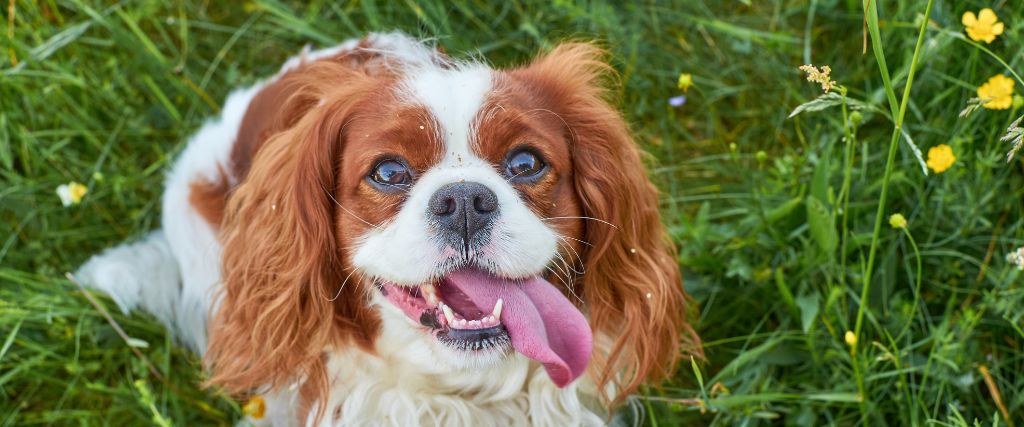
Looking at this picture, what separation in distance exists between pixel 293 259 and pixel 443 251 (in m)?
0.53

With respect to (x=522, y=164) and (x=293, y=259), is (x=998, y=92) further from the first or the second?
(x=293, y=259)

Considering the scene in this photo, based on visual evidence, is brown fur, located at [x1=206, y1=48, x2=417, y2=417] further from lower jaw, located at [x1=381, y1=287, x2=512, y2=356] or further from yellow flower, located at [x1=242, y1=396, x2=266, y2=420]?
lower jaw, located at [x1=381, y1=287, x2=512, y2=356]

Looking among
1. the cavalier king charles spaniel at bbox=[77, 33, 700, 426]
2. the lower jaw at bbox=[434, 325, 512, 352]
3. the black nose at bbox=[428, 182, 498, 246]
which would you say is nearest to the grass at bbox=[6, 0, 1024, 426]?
the cavalier king charles spaniel at bbox=[77, 33, 700, 426]

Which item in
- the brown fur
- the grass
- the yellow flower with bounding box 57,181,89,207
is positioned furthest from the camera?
the yellow flower with bounding box 57,181,89,207

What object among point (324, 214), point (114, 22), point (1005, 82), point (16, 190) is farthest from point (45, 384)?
point (1005, 82)

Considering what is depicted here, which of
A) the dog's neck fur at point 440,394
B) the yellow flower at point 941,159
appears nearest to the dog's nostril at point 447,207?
the dog's neck fur at point 440,394

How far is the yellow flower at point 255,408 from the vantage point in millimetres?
3170

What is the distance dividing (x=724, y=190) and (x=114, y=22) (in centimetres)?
246

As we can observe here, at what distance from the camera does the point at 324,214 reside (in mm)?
2744

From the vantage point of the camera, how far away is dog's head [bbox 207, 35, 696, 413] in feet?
8.36

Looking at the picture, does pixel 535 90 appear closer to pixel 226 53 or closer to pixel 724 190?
pixel 724 190

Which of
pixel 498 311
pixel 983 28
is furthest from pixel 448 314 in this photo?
pixel 983 28

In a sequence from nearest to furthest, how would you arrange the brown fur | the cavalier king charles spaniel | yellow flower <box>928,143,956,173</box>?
the cavalier king charles spaniel, the brown fur, yellow flower <box>928,143,956,173</box>

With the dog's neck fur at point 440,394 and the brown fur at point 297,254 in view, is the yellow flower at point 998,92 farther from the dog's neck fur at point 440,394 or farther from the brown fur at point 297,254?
the brown fur at point 297,254
